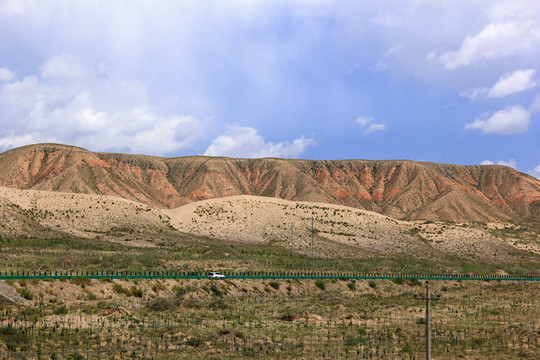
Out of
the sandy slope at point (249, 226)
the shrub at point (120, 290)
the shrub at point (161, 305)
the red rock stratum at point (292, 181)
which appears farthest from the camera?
the red rock stratum at point (292, 181)

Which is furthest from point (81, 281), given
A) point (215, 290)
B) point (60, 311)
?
point (215, 290)

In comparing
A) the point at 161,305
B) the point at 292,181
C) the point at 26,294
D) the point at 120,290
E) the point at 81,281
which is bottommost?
the point at 161,305

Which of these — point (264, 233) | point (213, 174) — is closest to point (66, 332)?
point (264, 233)

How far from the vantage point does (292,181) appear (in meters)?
175

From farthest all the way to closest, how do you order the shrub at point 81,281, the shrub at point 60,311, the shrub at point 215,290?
the shrub at point 215,290 → the shrub at point 81,281 → the shrub at point 60,311

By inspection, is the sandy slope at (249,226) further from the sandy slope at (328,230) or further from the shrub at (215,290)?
the shrub at (215,290)

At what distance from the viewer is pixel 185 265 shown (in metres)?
62.5

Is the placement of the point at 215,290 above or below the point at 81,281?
below

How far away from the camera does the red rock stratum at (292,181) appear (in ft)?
486

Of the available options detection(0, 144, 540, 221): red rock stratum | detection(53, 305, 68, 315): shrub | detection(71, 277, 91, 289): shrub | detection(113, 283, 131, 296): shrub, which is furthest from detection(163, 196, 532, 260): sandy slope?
detection(53, 305, 68, 315): shrub

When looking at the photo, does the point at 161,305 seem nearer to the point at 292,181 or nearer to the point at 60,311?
the point at 60,311

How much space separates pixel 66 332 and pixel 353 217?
296ft

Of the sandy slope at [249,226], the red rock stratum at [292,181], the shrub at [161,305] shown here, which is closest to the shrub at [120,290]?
the shrub at [161,305]

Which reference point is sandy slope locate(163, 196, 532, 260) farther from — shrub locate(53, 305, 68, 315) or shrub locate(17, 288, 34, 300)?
shrub locate(53, 305, 68, 315)
